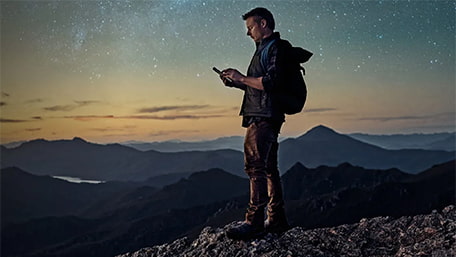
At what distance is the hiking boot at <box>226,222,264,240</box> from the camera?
6781 mm

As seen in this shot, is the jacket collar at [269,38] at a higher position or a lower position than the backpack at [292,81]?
higher

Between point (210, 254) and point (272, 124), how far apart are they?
2.07 metres

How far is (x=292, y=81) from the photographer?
6641 mm

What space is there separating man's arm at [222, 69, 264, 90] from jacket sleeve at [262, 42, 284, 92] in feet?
0.23

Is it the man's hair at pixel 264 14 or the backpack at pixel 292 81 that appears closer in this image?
the backpack at pixel 292 81

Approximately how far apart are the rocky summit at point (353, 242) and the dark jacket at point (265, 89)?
1.76m

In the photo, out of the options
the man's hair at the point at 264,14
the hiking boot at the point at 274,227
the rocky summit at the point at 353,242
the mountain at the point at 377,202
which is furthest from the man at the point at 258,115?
the mountain at the point at 377,202

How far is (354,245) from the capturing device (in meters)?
6.78

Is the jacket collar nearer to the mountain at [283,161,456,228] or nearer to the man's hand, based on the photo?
the man's hand

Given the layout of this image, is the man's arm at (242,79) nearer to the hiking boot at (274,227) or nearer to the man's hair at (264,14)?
the man's hair at (264,14)

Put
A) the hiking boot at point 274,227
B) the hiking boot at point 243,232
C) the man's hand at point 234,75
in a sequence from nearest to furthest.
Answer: the man's hand at point 234,75, the hiking boot at point 243,232, the hiking boot at point 274,227

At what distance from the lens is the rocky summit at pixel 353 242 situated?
252 inches

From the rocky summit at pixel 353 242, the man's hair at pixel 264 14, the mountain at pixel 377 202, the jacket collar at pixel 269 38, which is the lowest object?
the mountain at pixel 377 202

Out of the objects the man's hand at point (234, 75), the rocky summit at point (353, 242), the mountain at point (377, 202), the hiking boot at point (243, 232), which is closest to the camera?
the rocky summit at point (353, 242)
